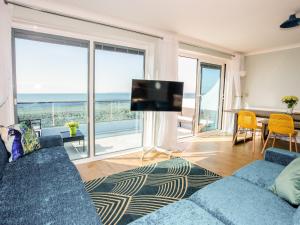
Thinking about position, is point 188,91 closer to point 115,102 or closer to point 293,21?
point 115,102

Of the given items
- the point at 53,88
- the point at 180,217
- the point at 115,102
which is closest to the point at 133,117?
the point at 115,102

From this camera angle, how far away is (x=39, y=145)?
7.74 ft

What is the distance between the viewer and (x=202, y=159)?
3.44 meters

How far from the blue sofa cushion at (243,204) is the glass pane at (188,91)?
3.35 metres

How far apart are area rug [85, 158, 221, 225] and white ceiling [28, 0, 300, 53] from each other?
241 cm

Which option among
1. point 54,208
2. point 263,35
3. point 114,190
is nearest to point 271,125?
point 263,35

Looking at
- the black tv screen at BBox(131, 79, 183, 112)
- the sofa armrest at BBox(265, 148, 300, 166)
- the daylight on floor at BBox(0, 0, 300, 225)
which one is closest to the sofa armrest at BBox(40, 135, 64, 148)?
the daylight on floor at BBox(0, 0, 300, 225)

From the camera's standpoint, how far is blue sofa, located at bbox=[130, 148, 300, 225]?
1.16 metres

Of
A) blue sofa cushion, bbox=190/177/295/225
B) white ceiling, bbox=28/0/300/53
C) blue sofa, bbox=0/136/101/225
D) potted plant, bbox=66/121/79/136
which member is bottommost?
blue sofa cushion, bbox=190/177/295/225

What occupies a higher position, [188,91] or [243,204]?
[188,91]

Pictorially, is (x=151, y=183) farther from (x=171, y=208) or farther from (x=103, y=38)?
(x=103, y=38)

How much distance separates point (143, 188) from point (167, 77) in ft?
7.06

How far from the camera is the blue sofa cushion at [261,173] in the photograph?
1656mm

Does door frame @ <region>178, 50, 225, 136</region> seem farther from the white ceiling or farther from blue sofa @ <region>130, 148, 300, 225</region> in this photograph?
blue sofa @ <region>130, 148, 300, 225</region>
